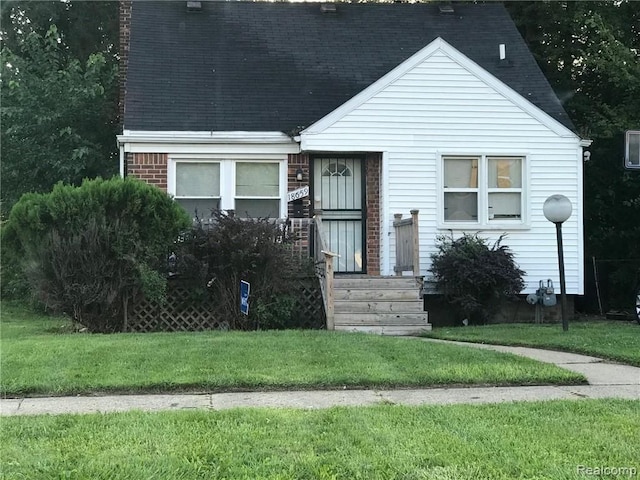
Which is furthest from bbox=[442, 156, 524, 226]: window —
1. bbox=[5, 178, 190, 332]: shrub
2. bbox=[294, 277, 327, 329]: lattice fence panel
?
bbox=[5, 178, 190, 332]: shrub

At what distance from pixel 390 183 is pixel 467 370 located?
21.5ft

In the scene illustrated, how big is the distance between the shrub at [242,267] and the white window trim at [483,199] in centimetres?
376

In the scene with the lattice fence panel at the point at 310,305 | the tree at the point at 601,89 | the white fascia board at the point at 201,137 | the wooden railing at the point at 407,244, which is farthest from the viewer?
the tree at the point at 601,89

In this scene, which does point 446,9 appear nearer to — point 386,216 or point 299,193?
point 386,216

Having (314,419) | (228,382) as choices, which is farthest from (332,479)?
(228,382)

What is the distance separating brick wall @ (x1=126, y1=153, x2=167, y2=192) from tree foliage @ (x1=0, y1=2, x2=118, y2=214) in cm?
472

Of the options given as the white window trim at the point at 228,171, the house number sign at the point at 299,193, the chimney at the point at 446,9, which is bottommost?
the house number sign at the point at 299,193

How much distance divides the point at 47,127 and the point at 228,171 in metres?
7.14

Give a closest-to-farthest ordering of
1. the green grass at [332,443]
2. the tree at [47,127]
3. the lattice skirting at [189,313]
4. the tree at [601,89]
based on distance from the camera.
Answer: the green grass at [332,443]
the lattice skirting at [189,313]
the tree at [601,89]
the tree at [47,127]

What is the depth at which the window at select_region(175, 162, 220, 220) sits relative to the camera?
12430mm

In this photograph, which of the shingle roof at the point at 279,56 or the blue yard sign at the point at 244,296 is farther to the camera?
the shingle roof at the point at 279,56

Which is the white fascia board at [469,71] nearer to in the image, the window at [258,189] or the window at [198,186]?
the window at [258,189]

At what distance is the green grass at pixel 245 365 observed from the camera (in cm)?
593

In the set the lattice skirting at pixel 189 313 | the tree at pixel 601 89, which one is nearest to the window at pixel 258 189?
the lattice skirting at pixel 189 313
